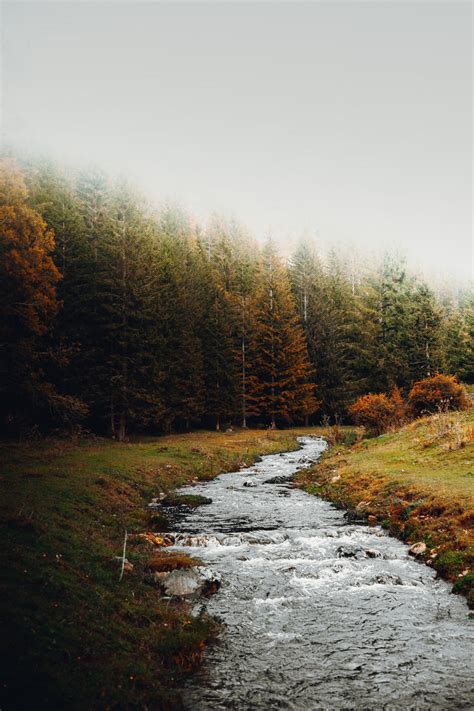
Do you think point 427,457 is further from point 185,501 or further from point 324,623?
point 324,623

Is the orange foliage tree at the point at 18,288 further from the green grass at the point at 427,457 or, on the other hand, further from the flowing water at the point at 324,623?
the green grass at the point at 427,457

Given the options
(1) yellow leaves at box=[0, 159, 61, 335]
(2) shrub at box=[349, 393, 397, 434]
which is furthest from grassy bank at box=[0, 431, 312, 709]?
(2) shrub at box=[349, 393, 397, 434]

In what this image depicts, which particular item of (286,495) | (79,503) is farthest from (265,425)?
(79,503)

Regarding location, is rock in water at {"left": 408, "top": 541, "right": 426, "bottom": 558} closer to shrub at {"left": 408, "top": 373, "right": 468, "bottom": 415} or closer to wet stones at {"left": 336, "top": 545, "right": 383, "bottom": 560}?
→ wet stones at {"left": 336, "top": 545, "right": 383, "bottom": 560}

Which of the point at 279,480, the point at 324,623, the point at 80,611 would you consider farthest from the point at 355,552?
the point at 279,480

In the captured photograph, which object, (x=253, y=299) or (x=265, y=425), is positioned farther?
(x=253, y=299)

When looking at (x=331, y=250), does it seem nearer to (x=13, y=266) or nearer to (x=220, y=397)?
(x=220, y=397)

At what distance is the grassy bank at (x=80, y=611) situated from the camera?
664 cm

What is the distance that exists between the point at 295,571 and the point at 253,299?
57924mm

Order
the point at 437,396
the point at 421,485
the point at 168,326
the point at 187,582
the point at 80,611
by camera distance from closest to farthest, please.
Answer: the point at 80,611 → the point at 187,582 → the point at 421,485 → the point at 437,396 → the point at 168,326

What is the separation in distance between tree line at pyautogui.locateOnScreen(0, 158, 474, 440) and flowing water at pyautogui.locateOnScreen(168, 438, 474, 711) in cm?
2278

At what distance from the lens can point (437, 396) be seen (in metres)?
37.2

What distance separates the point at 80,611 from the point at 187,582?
3576mm

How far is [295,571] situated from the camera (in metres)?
13.2
